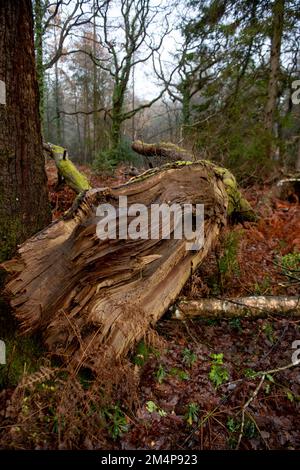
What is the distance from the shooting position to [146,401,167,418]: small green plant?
2.62m

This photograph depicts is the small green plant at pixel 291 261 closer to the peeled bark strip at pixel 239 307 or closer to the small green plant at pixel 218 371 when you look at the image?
the peeled bark strip at pixel 239 307

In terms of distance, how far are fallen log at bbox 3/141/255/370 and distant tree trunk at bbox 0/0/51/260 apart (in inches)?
19.8

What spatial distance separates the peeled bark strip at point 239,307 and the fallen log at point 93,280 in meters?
0.52

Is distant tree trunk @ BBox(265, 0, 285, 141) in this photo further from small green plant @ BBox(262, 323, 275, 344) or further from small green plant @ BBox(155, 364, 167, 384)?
small green plant @ BBox(155, 364, 167, 384)

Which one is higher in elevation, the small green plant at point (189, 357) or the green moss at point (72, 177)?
the green moss at point (72, 177)

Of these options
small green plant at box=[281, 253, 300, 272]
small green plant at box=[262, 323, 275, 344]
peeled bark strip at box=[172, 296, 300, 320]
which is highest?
small green plant at box=[281, 253, 300, 272]

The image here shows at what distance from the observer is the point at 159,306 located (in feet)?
10.9

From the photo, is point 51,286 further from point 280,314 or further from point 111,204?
point 280,314

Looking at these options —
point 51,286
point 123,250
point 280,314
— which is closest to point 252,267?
point 280,314

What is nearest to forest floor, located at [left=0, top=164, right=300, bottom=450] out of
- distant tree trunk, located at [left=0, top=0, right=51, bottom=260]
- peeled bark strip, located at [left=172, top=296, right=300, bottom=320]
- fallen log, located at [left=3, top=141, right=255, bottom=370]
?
peeled bark strip, located at [left=172, top=296, right=300, bottom=320]

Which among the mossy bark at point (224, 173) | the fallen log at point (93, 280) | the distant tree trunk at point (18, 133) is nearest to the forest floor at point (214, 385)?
the fallen log at point (93, 280)

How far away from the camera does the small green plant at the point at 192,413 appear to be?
2570 mm

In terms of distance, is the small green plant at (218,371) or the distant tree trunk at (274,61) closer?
the small green plant at (218,371)

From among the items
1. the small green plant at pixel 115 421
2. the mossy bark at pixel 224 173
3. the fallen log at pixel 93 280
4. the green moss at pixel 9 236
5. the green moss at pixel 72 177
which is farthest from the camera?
the green moss at pixel 72 177
